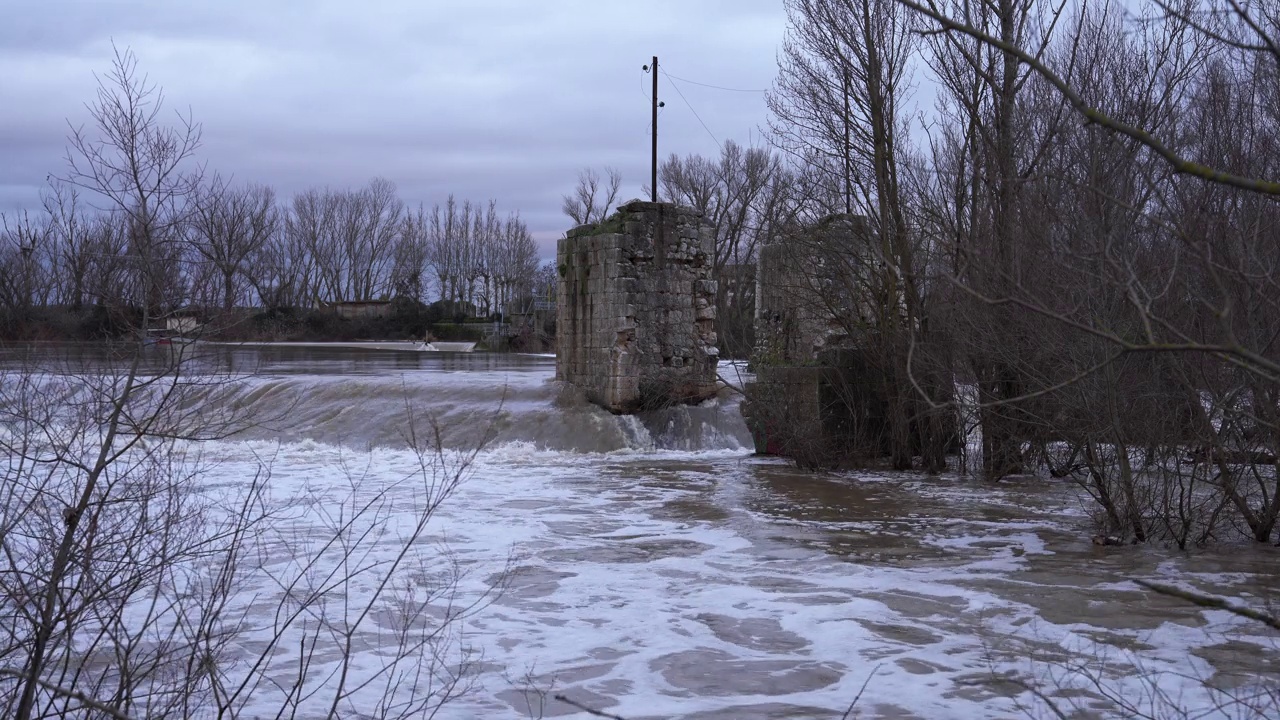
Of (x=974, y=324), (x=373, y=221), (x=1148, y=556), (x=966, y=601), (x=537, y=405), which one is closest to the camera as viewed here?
(x=966, y=601)

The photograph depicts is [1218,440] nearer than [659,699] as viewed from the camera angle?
No

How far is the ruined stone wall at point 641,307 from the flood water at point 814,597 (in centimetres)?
233

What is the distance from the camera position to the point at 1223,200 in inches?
300

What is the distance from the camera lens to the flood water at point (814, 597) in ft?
17.2

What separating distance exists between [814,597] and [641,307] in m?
9.49

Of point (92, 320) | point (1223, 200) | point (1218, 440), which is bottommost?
point (1218, 440)

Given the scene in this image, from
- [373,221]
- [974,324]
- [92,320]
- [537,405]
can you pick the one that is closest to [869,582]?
[974,324]

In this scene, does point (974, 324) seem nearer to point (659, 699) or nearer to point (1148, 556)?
point (1148, 556)

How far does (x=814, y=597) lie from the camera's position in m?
7.09

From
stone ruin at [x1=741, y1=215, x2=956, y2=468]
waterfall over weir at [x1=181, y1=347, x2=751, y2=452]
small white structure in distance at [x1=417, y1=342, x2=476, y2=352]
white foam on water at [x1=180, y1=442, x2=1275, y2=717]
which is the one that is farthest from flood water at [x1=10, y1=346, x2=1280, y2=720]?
small white structure in distance at [x1=417, y1=342, x2=476, y2=352]

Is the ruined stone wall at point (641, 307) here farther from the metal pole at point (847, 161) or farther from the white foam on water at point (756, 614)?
the white foam on water at point (756, 614)

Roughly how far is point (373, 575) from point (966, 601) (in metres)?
4.17

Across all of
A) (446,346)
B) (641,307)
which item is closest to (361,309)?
(446,346)

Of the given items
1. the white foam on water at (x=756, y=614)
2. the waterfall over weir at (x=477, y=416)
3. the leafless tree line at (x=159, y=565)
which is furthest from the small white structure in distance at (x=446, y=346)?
the leafless tree line at (x=159, y=565)
